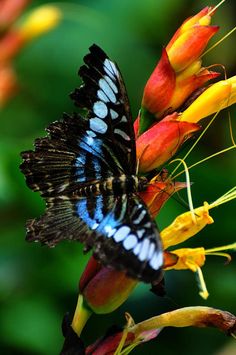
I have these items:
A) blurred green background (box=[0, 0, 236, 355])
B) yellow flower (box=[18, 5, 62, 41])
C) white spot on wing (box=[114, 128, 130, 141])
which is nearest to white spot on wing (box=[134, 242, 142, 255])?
white spot on wing (box=[114, 128, 130, 141])

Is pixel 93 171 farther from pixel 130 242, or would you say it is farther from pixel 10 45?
pixel 10 45

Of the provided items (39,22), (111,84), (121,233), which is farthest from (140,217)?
(39,22)

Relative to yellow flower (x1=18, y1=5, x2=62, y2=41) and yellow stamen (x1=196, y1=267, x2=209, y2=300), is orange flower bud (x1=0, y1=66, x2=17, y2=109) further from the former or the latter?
yellow stamen (x1=196, y1=267, x2=209, y2=300)

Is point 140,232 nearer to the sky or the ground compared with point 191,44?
nearer to the ground

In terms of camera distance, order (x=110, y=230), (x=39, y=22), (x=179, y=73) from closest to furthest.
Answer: (x=110, y=230) → (x=179, y=73) → (x=39, y=22)

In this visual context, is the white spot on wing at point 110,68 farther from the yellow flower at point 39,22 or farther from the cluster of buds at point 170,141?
the yellow flower at point 39,22

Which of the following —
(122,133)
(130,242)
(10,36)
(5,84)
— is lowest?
(130,242)

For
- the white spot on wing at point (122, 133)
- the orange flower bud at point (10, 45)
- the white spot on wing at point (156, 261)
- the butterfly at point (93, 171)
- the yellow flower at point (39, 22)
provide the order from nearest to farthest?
the white spot on wing at point (156, 261) → the butterfly at point (93, 171) → the white spot on wing at point (122, 133) → the orange flower bud at point (10, 45) → the yellow flower at point (39, 22)

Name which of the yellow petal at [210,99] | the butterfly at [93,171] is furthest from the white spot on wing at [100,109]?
the yellow petal at [210,99]
